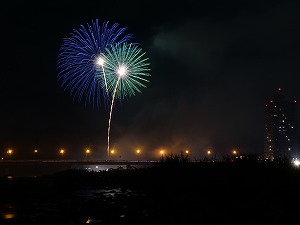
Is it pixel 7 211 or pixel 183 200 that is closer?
pixel 7 211

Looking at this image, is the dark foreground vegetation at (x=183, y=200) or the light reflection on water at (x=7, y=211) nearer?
the dark foreground vegetation at (x=183, y=200)

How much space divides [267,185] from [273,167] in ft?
17.9

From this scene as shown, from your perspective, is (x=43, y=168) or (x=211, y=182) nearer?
(x=211, y=182)

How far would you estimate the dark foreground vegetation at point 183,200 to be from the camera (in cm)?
1247

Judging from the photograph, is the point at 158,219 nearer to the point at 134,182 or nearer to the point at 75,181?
the point at 134,182

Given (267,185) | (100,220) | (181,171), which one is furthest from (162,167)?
(100,220)

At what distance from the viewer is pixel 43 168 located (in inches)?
5340

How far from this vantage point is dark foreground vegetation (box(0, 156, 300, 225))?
12469 mm

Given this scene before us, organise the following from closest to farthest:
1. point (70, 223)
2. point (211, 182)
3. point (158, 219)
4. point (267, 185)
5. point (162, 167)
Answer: point (70, 223)
point (158, 219)
point (267, 185)
point (211, 182)
point (162, 167)

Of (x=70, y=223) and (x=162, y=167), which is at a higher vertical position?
(x=162, y=167)

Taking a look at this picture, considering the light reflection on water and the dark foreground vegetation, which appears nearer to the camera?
the dark foreground vegetation

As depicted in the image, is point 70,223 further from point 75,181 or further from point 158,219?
point 75,181

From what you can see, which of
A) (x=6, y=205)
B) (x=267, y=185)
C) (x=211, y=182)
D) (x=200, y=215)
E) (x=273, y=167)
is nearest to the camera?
(x=200, y=215)

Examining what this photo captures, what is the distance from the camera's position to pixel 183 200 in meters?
16.9
